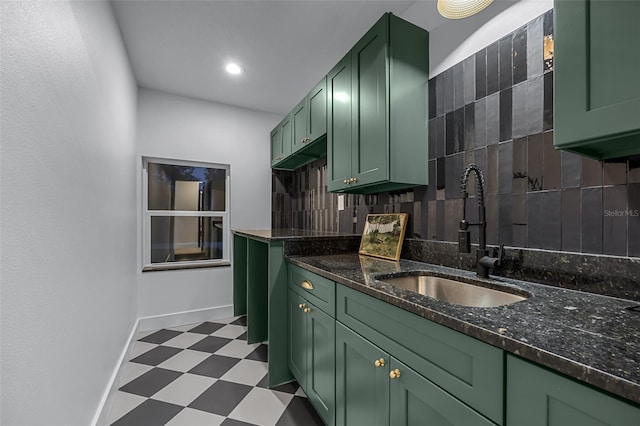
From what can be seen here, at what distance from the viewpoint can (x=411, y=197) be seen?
179cm

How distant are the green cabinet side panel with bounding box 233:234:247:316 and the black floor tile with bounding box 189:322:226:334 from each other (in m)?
0.27

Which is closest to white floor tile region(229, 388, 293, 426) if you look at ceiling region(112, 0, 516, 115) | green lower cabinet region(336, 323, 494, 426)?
green lower cabinet region(336, 323, 494, 426)

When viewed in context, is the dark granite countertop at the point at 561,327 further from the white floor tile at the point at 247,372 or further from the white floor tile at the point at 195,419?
the white floor tile at the point at 247,372

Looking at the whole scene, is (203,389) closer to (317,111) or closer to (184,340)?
(184,340)

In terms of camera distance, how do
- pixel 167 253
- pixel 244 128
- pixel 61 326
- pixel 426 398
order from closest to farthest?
pixel 426 398 < pixel 61 326 < pixel 167 253 < pixel 244 128

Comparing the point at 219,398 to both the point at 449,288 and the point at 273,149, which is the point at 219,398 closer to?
the point at 449,288

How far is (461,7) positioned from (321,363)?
1.84m

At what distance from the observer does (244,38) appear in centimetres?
211

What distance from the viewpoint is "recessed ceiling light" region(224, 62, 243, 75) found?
8.08ft

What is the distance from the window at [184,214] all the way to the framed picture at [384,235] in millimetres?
2046

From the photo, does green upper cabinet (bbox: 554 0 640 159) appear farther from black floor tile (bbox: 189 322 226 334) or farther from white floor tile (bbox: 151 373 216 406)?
black floor tile (bbox: 189 322 226 334)

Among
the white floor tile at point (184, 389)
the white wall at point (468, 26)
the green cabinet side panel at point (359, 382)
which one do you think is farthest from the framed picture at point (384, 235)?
the white floor tile at point (184, 389)

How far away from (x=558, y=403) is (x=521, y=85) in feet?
4.04

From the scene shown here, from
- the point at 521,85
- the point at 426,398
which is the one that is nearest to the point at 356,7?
the point at 521,85
